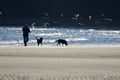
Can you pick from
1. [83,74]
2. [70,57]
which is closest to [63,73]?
[83,74]

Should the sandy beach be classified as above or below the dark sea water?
above

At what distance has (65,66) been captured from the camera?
560 inches

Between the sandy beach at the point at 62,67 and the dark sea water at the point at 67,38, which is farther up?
the sandy beach at the point at 62,67

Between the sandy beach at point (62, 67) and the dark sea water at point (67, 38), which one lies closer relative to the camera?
the sandy beach at point (62, 67)

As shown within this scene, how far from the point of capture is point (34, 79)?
1134cm

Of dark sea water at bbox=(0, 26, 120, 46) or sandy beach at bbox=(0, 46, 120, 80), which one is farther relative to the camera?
dark sea water at bbox=(0, 26, 120, 46)

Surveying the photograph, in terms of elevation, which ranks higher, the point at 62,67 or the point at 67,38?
the point at 62,67

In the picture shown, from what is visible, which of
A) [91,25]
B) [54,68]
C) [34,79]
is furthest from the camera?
[91,25]

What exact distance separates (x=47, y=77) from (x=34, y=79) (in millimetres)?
514

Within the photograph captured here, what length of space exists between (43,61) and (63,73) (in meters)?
3.08

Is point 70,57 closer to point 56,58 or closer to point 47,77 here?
Result: point 56,58

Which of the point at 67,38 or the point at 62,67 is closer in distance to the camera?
Answer: the point at 62,67

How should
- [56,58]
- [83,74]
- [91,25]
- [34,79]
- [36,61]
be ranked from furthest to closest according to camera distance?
[91,25]
[56,58]
[36,61]
[83,74]
[34,79]

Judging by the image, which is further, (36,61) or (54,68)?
(36,61)
